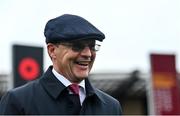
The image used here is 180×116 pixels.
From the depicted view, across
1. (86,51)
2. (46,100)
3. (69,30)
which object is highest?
(69,30)

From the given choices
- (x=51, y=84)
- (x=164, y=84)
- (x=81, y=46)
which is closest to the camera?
(x=81, y=46)

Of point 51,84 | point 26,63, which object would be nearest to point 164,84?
point 26,63

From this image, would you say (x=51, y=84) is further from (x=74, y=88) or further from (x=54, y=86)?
(x=74, y=88)

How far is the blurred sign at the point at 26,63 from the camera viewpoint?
9.99m

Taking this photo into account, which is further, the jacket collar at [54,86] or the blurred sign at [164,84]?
the blurred sign at [164,84]

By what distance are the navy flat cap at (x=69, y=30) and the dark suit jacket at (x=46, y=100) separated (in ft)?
0.62

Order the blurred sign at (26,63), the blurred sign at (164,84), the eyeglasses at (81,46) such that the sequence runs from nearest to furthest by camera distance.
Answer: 1. the eyeglasses at (81,46)
2. the blurred sign at (26,63)
3. the blurred sign at (164,84)

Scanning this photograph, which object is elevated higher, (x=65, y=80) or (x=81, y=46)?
(x=81, y=46)

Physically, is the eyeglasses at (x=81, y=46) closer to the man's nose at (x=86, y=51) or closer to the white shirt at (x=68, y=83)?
the man's nose at (x=86, y=51)

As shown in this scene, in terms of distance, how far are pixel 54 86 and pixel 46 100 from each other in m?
0.08

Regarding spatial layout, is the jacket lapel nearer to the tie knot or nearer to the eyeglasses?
the tie knot

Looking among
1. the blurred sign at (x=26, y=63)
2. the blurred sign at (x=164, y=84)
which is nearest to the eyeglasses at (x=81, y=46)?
the blurred sign at (x=26, y=63)

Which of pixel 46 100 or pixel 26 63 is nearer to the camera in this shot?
pixel 46 100

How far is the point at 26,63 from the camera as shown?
10211 mm
